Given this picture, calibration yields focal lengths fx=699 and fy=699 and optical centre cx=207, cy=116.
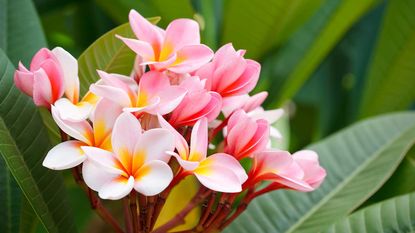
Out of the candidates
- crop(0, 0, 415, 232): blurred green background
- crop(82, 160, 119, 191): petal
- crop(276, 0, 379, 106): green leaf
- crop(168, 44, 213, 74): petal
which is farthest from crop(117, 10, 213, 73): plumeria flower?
crop(276, 0, 379, 106): green leaf

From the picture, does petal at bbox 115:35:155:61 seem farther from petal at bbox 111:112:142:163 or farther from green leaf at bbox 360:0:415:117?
green leaf at bbox 360:0:415:117

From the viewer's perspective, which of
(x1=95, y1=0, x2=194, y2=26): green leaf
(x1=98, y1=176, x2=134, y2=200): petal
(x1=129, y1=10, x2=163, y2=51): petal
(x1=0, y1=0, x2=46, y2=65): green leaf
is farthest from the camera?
(x1=95, y1=0, x2=194, y2=26): green leaf

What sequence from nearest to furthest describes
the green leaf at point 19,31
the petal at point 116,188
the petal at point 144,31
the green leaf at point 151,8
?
the petal at point 116,188
the petal at point 144,31
the green leaf at point 19,31
the green leaf at point 151,8

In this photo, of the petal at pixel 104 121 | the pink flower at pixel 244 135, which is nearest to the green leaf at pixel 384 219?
the pink flower at pixel 244 135

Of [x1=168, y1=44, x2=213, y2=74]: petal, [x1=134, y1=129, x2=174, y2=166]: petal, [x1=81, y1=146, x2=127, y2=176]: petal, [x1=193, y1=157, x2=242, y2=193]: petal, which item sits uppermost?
[x1=168, y1=44, x2=213, y2=74]: petal

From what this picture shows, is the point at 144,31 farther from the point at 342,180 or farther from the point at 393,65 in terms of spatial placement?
the point at 393,65

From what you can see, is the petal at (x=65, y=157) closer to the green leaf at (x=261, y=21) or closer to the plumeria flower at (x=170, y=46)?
the plumeria flower at (x=170, y=46)

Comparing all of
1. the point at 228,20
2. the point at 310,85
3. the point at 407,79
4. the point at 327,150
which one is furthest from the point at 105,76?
the point at 310,85
